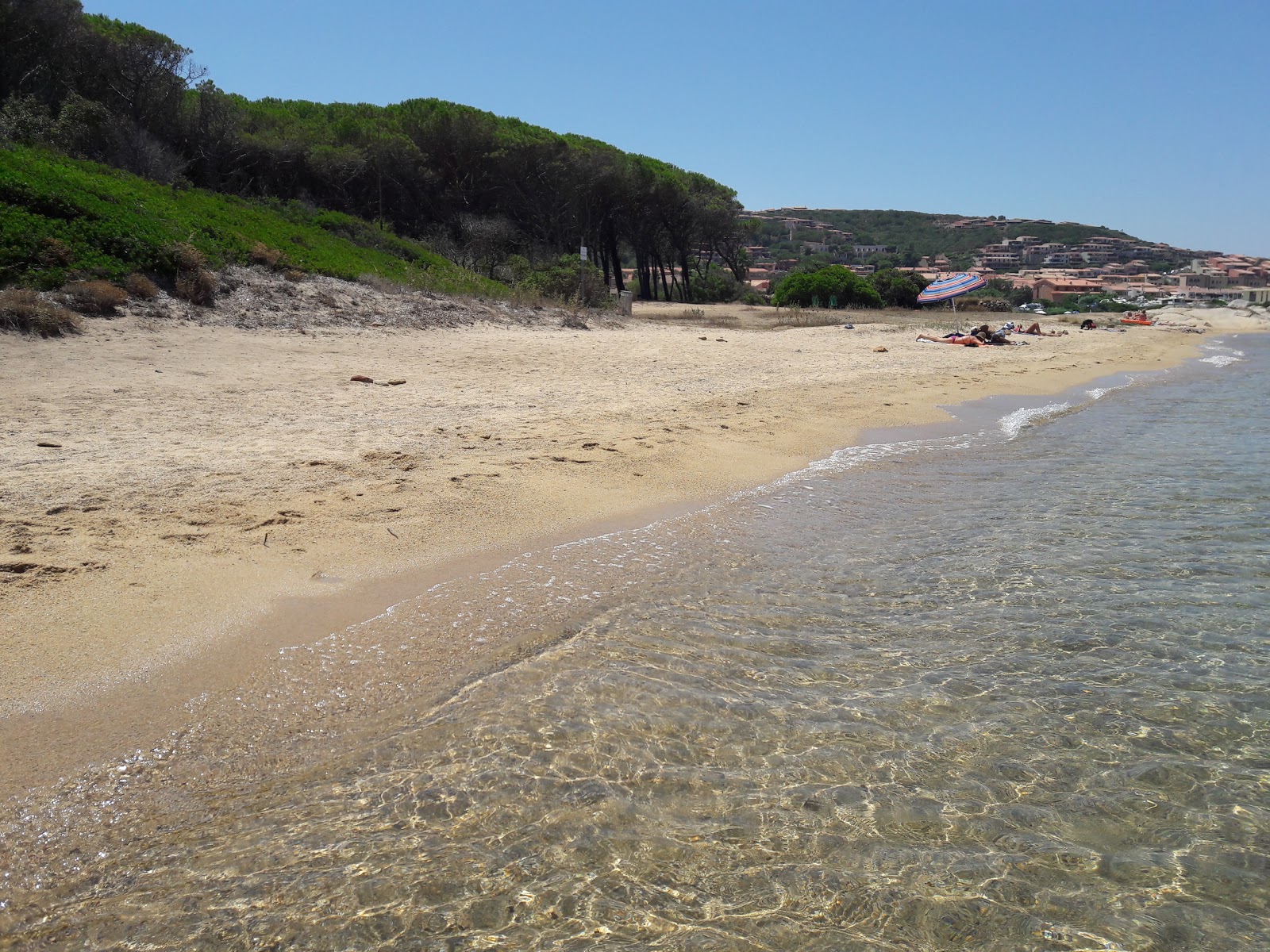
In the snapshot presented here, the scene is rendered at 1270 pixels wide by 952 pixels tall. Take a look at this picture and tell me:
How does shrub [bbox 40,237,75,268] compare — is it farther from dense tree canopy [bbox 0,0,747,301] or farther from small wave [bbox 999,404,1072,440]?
small wave [bbox 999,404,1072,440]

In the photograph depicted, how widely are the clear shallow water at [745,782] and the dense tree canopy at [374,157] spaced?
69.2 ft

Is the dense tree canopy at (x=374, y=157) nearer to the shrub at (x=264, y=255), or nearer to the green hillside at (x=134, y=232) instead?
the green hillside at (x=134, y=232)

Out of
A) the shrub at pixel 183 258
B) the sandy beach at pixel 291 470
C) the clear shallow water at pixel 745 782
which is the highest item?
the shrub at pixel 183 258

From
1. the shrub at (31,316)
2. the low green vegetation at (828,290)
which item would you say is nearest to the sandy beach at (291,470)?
the shrub at (31,316)

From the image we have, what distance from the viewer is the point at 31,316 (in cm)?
1090

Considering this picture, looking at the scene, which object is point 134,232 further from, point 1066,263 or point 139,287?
point 1066,263

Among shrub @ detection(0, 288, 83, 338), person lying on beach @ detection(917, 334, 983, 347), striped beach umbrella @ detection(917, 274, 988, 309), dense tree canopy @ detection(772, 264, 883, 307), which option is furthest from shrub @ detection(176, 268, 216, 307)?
dense tree canopy @ detection(772, 264, 883, 307)

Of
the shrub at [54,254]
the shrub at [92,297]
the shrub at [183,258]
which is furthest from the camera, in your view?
the shrub at [183,258]

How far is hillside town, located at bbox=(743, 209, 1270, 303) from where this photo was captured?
84.4 m

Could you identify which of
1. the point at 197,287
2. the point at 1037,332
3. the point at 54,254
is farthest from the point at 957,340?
the point at 54,254

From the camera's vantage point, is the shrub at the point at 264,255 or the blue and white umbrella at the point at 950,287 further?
the blue and white umbrella at the point at 950,287

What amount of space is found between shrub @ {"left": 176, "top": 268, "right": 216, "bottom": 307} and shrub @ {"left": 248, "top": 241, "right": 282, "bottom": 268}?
227cm

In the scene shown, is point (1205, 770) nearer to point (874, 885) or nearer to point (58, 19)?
point (874, 885)

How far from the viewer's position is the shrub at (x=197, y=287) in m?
13.9
